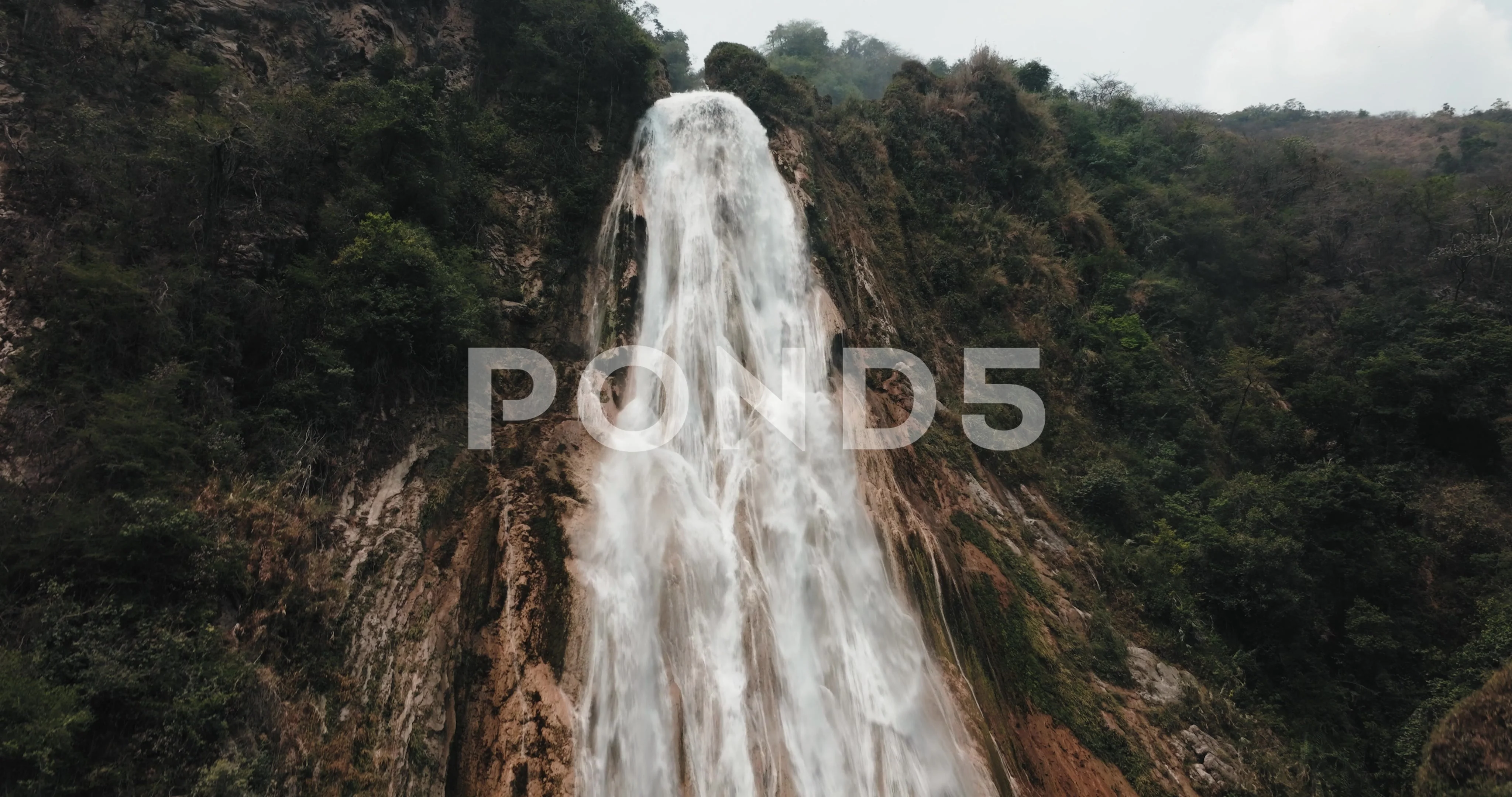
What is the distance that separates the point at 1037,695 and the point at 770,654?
16.4 feet

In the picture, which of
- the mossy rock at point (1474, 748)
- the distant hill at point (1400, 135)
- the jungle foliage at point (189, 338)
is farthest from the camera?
the distant hill at point (1400, 135)

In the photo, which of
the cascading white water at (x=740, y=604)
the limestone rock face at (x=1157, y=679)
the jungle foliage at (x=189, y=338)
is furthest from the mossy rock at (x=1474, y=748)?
the jungle foliage at (x=189, y=338)

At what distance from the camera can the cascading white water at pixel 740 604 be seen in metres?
9.65

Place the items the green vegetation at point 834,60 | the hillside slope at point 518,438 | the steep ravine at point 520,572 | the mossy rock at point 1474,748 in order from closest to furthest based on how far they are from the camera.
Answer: the hillside slope at point 518,438, the steep ravine at point 520,572, the mossy rock at point 1474,748, the green vegetation at point 834,60

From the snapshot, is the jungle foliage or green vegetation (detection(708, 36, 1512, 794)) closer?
the jungle foliage

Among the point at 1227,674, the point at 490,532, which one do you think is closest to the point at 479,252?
the point at 490,532

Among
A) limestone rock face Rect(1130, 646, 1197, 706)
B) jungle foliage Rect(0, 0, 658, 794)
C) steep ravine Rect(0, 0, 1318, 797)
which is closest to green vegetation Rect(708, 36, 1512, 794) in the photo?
limestone rock face Rect(1130, 646, 1197, 706)

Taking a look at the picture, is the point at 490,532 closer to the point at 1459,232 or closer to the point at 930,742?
the point at 930,742

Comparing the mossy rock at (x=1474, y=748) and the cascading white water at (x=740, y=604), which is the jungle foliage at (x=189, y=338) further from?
the mossy rock at (x=1474, y=748)

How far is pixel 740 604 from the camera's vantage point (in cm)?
1110

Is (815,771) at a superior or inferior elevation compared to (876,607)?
inferior

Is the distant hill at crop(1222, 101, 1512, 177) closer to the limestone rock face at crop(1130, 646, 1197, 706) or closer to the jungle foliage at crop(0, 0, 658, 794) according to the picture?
the limestone rock face at crop(1130, 646, 1197, 706)

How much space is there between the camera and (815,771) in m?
9.89

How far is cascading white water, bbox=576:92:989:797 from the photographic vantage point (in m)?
9.65
